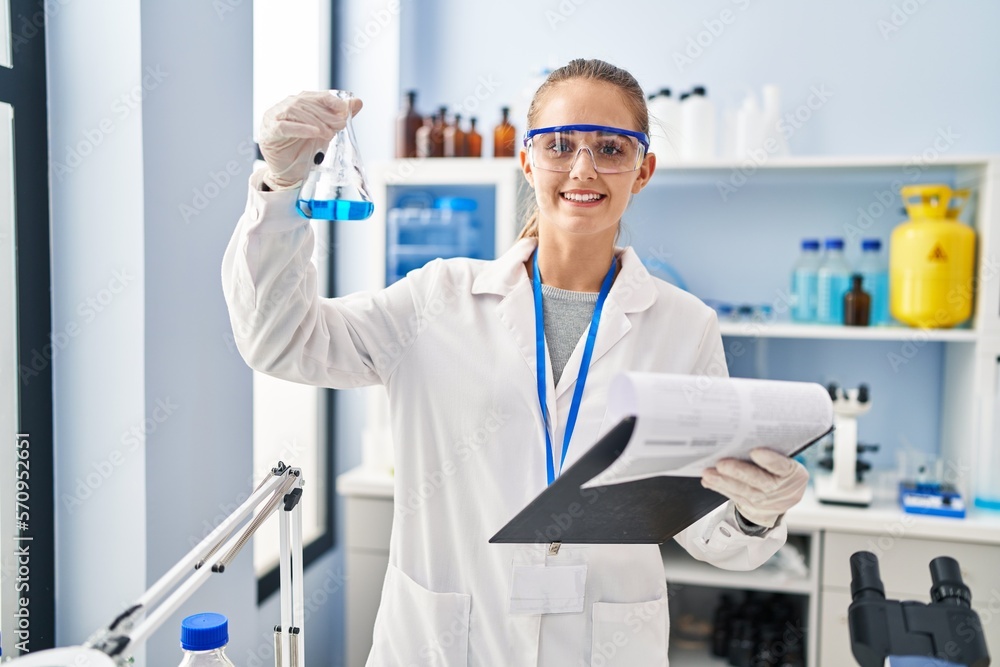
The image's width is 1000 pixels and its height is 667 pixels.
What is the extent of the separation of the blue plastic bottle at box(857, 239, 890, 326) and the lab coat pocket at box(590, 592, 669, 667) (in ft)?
5.51

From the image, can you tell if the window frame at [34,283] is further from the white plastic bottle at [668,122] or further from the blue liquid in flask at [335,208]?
the white plastic bottle at [668,122]

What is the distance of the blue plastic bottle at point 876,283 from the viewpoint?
2602mm

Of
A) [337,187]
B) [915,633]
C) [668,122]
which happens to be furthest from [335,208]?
[668,122]

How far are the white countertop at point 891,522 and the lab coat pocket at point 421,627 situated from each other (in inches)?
51.3

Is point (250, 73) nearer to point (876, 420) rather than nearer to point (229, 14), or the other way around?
point (229, 14)

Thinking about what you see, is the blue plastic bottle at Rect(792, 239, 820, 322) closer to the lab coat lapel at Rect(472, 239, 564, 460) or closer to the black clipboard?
the lab coat lapel at Rect(472, 239, 564, 460)

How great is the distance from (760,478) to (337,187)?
638mm

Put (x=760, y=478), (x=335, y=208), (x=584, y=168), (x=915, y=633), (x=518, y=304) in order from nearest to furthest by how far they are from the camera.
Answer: (x=915, y=633)
(x=760, y=478)
(x=335, y=208)
(x=584, y=168)
(x=518, y=304)

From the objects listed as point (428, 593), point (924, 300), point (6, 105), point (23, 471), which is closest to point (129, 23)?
point (6, 105)

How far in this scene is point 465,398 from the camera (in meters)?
1.29

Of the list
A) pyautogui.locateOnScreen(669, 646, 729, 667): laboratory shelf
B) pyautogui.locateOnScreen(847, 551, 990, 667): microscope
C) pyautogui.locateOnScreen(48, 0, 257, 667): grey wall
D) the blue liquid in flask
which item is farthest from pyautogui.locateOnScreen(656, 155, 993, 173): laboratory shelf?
pyautogui.locateOnScreen(847, 551, 990, 667): microscope

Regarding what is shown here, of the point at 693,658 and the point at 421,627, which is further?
the point at 693,658

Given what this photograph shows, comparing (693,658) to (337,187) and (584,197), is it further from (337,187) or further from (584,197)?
(337,187)

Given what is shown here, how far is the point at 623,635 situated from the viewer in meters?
1.30
